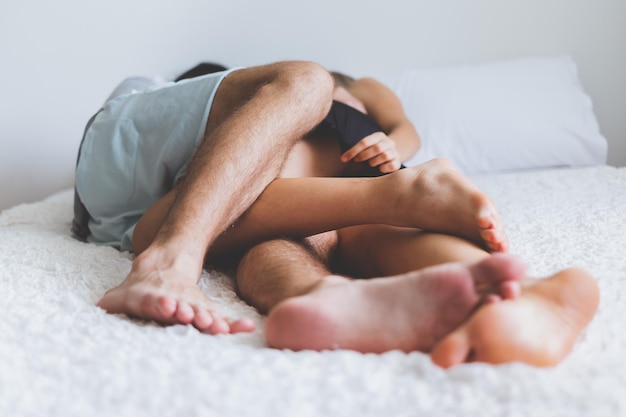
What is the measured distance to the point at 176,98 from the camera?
108 cm

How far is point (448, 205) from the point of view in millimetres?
760

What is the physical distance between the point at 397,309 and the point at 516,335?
0.34 feet

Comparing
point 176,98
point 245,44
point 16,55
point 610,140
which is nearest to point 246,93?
point 176,98

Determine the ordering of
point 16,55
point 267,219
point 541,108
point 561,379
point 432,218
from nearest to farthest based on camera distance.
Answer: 1. point 561,379
2. point 432,218
3. point 267,219
4. point 541,108
5. point 16,55

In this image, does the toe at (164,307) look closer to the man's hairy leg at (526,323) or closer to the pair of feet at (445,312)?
the pair of feet at (445,312)

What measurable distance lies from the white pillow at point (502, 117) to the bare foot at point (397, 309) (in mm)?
1159

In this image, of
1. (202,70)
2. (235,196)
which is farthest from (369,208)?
(202,70)

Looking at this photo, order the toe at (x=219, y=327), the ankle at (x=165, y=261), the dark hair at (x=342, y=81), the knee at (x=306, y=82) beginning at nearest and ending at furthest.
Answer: the toe at (x=219, y=327) < the ankle at (x=165, y=261) < the knee at (x=306, y=82) < the dark hair at (x=342, y=81)

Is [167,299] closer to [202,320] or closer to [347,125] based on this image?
[202,320]

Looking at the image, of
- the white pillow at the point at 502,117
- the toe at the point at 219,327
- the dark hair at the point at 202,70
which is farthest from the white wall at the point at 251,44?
the toe at the point at 219,327

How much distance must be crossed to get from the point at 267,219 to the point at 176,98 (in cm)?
32

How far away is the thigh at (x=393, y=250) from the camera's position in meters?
0.70

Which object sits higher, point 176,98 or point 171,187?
point 176,98

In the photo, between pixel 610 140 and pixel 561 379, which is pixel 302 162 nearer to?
pixel 561 379
